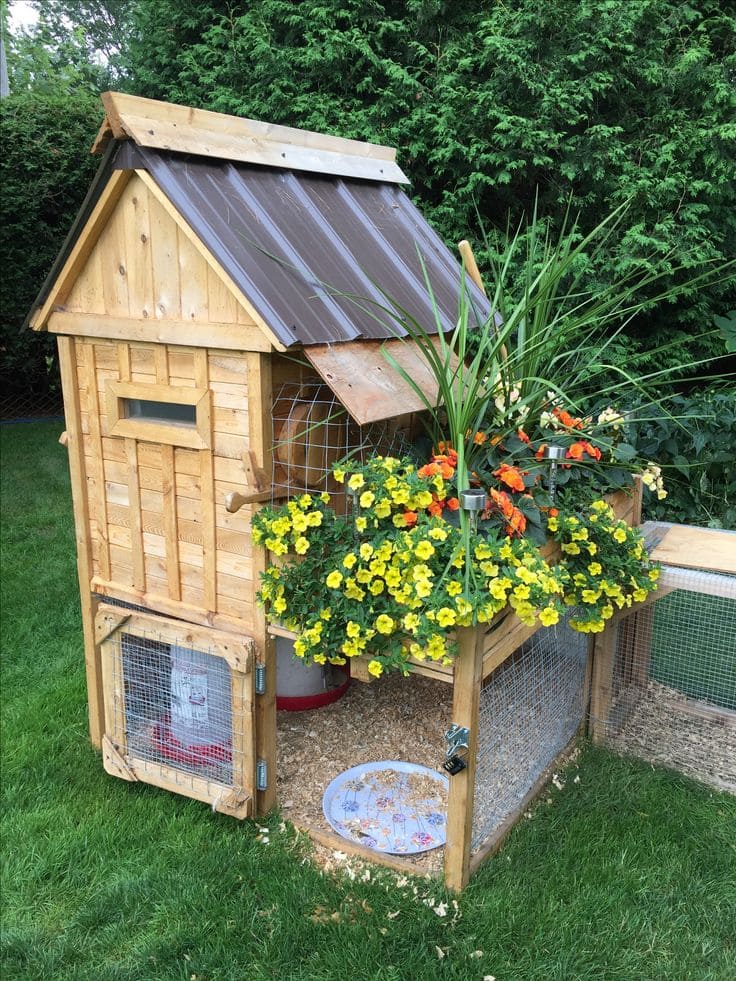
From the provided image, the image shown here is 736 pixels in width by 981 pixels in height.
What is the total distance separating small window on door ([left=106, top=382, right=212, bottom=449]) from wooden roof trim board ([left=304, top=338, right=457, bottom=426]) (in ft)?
1.61

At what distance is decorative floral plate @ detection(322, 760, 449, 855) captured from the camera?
2.87 metres

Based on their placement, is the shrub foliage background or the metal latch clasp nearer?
the metal latch clasp

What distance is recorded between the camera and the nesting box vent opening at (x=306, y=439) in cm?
264

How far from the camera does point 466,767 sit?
2434 millimetres

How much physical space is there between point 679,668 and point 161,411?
8.59 ft

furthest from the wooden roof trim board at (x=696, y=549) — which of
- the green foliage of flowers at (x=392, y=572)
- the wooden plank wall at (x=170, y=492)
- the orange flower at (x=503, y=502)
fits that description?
the wooden plank wall at (x=170, y=492)

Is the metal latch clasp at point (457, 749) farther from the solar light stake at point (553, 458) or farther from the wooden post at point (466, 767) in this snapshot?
the solar light stake at point (553, 458)

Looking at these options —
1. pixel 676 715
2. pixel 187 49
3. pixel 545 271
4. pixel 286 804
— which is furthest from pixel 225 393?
pixel 187 49

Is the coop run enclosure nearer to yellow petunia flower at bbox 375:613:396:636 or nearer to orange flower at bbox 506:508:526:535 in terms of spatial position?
orange flower at bbox 506:508:526:535

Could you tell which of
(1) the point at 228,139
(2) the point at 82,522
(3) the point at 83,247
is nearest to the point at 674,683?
(2) the point at 82,522

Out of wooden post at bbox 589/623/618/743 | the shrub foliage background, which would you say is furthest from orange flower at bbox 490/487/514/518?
the shrub foliage background

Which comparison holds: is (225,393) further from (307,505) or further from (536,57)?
(536,57)

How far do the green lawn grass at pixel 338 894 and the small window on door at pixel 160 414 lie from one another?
142 cm

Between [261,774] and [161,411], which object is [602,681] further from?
[161,411]
